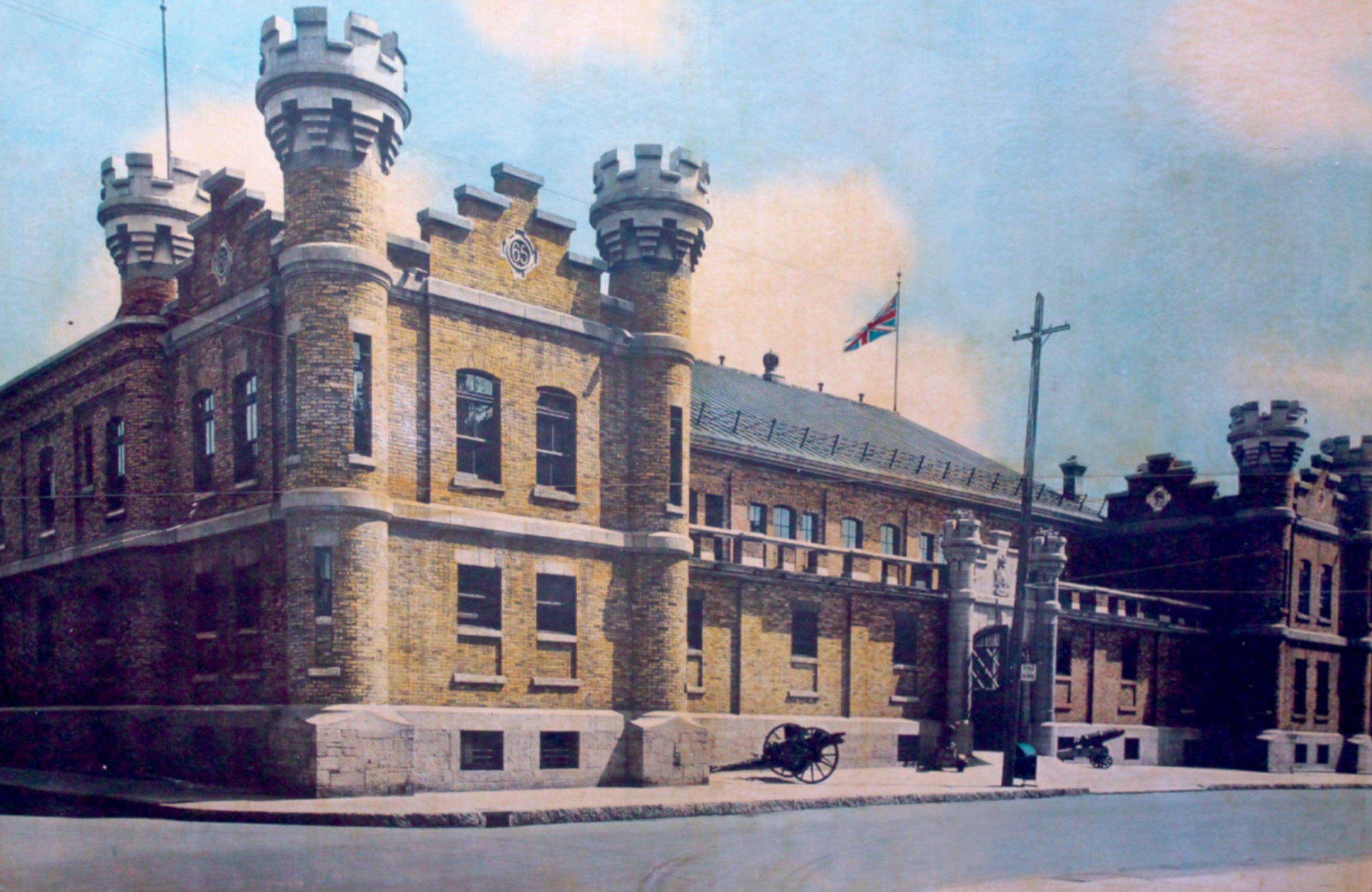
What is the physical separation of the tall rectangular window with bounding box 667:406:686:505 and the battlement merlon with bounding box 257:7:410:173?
8414mm

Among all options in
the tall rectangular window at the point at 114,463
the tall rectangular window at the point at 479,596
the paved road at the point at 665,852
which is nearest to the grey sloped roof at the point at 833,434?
the tall rectangular window at the point at 479,596

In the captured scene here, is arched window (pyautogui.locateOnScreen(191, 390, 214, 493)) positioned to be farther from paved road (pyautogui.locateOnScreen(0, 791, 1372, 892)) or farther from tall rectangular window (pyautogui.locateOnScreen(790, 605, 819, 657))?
tall rectangular window (pyautogui.locateOnScreen(790, 605, 819, 657))

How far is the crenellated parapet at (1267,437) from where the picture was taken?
4216cm

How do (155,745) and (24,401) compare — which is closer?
(155,745)

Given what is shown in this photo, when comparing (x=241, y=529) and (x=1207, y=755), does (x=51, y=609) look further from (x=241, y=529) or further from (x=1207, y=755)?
(x=1207, y=755)

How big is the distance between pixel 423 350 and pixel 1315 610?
35515mm

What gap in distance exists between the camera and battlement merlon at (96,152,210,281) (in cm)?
2820

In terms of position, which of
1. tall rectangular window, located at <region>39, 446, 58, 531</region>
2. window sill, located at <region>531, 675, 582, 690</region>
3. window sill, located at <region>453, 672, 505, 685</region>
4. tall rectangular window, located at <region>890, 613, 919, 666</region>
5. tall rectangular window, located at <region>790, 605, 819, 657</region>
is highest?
tall rectangular window, located at <region>39, 446, 58, 531</region>

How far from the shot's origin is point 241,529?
22953 mm

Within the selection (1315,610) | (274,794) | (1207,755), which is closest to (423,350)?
(274,794)

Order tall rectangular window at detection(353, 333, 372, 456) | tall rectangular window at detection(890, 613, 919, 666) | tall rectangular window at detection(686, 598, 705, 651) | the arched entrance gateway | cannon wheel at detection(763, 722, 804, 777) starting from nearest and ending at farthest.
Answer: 1. tall rectangular window at detection(353, 333, 372, 456)
2. cannon wheel at detection(763, 722, 804, 777)
3. tall rectangular window at detection(686, 598, 705, 651)
4. tall rectangular window at detection(890, 613, 919, 666)
5. the arched entrance gateway

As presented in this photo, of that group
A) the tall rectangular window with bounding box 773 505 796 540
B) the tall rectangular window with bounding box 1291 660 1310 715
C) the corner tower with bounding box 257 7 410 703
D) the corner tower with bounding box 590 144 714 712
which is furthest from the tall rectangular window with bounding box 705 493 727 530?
the tall rectangular window with bounding box 1291 660 1310 715

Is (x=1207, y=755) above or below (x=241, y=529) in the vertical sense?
above

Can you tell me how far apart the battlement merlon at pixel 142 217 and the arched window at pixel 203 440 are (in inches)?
174
